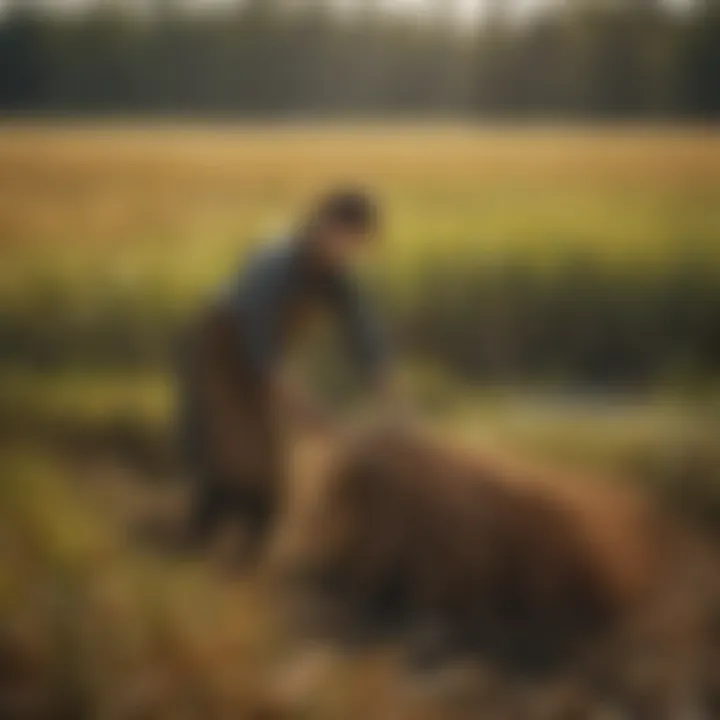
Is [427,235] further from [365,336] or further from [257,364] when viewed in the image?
[257,364]

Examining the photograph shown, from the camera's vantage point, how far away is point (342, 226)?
1386 millimetres

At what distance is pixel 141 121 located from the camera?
4.52 ft

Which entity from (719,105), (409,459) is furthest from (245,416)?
(719,105)

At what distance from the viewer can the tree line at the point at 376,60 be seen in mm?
1360

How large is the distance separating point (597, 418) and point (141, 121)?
0.59 metres

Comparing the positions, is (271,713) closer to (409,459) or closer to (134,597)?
(134,597)

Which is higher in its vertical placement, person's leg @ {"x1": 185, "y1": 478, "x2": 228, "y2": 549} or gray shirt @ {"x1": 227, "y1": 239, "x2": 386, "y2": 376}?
gray shirt @ {"x1": 227, "y1": 239, "x2": 386, "y2": 376}

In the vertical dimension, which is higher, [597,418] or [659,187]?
[659,187]

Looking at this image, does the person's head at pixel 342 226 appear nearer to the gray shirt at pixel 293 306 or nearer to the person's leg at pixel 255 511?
the gray shirt at pixel 293 306

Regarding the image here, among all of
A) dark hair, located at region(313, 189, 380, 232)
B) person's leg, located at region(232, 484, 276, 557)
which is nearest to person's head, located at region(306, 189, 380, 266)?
dark hair, located at region(313, 189, 380, 232)

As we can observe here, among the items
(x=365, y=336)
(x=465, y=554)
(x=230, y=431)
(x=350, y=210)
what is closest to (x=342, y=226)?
(x=350, y=210)

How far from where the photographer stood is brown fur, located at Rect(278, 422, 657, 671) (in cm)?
131

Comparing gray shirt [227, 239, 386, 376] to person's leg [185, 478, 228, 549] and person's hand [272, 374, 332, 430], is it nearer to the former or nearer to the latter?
person's hand [272, 374, 332, 430]

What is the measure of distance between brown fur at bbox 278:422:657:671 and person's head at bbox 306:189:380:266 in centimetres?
20
